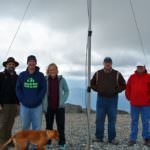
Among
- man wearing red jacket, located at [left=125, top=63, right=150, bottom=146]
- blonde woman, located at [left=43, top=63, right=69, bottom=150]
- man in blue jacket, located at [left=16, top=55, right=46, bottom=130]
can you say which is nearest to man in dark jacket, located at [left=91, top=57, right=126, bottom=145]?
man wearing red jacket, located at [left=125, top=63, right=150, bottom=146]

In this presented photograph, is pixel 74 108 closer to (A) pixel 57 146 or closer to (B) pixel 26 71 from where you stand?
(A) pixel 57 146

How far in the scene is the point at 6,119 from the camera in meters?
10.6

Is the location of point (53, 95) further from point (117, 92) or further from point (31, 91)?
point (117, 92)

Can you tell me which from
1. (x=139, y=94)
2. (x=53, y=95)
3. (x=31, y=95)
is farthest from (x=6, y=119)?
(x=139, y=94)

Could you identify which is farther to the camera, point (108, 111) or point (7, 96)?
point (108, 111)

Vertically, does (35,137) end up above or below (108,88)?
below

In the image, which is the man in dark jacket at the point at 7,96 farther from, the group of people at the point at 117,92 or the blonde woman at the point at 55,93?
the group of people at the point at 117,92

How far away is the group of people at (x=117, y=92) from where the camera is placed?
11578 millimetres

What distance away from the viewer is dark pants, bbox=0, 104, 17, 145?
10.6 m

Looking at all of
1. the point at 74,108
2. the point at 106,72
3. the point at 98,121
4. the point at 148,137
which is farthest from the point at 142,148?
the point at 74,108

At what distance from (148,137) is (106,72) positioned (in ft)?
7.01

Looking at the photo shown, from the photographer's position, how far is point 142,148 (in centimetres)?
1172

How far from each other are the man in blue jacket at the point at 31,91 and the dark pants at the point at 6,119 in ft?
2.22

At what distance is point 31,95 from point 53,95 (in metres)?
0.75
